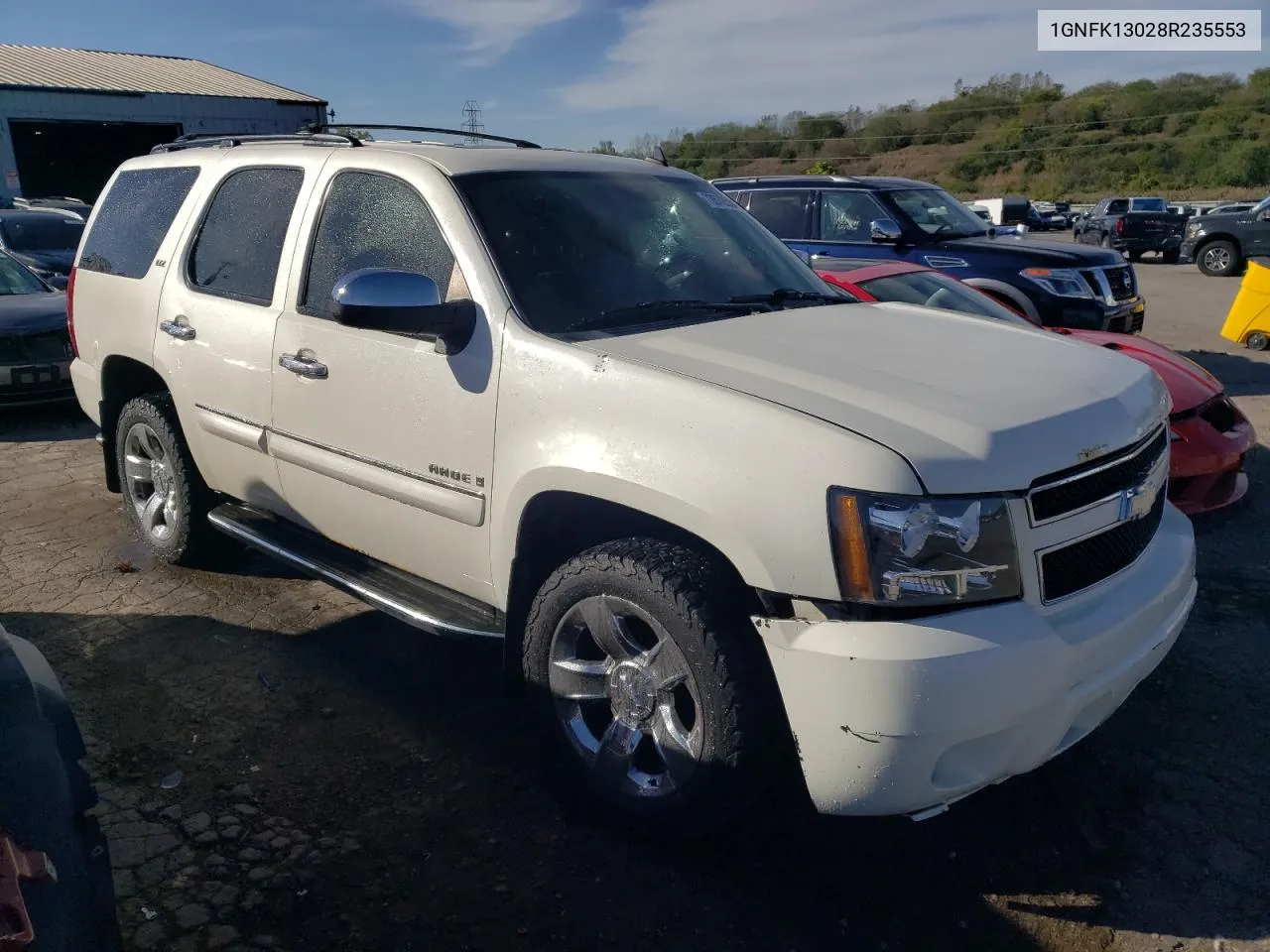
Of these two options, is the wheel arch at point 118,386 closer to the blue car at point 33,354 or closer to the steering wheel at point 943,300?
the blue car at point 33,354

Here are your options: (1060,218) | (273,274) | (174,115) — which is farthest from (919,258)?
(1060,218)

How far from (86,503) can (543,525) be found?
4.35 m

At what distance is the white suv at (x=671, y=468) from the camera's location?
7.81 ft

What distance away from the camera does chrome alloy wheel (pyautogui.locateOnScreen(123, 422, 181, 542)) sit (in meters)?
4.98

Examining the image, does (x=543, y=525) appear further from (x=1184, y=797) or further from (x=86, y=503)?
(x=86, y=503)

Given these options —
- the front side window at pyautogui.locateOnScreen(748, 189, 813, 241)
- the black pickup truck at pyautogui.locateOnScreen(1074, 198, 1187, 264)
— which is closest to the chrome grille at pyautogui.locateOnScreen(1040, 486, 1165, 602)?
the front side window at pyautogui.locateOnScreen(748, 189, 813, 241)

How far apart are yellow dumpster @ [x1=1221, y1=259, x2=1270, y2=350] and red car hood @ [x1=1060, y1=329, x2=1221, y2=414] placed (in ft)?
19.3

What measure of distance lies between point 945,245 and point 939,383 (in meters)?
7.42

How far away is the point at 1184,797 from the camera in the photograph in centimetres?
321

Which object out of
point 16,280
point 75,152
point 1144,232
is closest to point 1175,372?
point 16,280

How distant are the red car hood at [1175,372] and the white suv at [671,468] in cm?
250

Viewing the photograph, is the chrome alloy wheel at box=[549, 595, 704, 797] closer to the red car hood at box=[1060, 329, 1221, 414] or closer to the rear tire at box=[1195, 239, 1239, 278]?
the red car hood at box=[1060, 329, 1221, 414]

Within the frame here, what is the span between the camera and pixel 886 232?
9.52m

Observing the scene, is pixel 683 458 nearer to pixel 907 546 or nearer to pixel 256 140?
pixel 907 546
